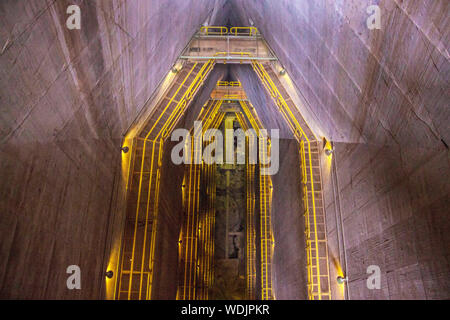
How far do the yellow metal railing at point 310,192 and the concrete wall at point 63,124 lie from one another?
399 centimetres

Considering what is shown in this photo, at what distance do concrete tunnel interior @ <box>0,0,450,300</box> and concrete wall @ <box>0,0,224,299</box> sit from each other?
1.2 inches

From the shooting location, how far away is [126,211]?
9.69 metres

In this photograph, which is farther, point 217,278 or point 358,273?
point 217,278

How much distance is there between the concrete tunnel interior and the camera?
4254 millimetres

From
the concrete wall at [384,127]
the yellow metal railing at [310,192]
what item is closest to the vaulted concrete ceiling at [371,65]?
the concrete wall at [384,127]

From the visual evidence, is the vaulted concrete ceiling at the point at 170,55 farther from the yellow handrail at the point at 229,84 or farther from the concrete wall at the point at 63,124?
the yellow handrail at the point at 229,84

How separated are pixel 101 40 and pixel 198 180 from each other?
46.5ft

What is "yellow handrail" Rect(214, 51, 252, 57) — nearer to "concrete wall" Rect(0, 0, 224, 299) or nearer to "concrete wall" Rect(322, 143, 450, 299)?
"concrete wall" Rect(0, 0, 224, 299)

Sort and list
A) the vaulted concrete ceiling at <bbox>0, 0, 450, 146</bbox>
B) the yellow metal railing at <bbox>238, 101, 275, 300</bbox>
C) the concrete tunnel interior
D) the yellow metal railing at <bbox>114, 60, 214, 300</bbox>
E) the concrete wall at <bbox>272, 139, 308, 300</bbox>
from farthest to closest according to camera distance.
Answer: the yellow metal railing at <bbox>238, 101, 275, 300</bbox>
the concrete wall at <bbox>272, 139, 308, 300</bbox>
the yellow metal railing at <bbox>114, 60, 214, 300</bbox>
the concrete tunnel interior
the vaulted concrete ceiling at <bbox>0, 0, 450, 146</bbox>

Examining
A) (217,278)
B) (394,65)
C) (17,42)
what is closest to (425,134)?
(394,65)

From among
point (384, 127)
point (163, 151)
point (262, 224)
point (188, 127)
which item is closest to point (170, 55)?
point (163, 151)

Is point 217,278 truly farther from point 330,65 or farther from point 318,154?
point 330,65

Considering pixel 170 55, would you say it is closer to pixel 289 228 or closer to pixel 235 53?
pixel 235 53

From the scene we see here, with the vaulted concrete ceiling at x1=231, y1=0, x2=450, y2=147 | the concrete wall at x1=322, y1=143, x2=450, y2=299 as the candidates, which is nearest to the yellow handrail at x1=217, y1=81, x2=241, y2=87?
the vaulted concrete ceiling at x1=231, y1=0, x2=450, y2=147
